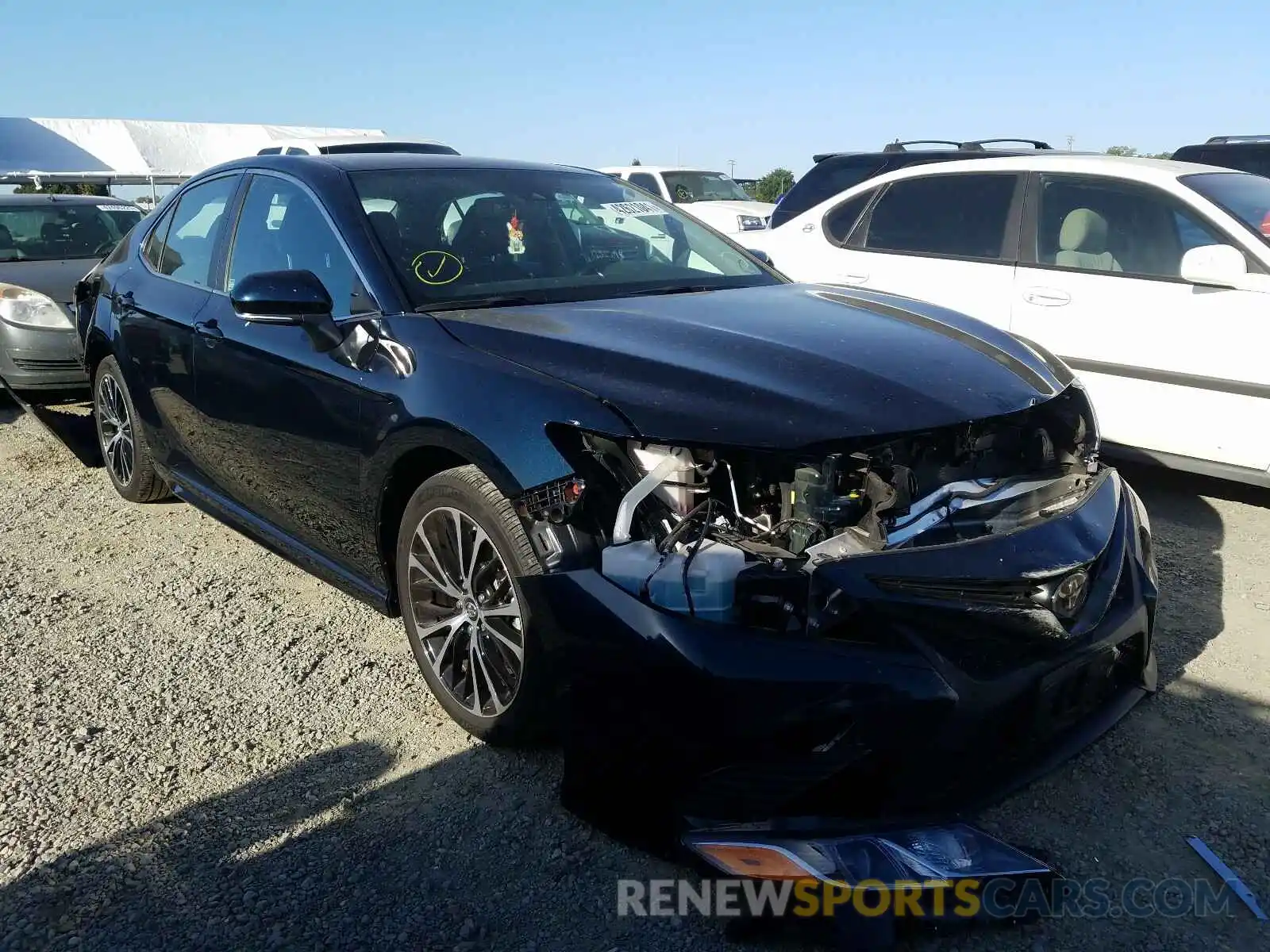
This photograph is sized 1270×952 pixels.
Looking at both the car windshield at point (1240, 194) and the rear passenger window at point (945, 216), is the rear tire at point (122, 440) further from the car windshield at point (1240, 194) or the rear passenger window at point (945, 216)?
the car windshield at point (1240, 194)

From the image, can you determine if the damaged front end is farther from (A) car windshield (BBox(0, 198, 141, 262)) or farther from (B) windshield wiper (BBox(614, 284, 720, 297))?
(A) car windshield (BBox(0, 198, 141, 262))

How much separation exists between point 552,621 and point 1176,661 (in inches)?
84.0

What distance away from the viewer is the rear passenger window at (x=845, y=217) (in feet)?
20.8

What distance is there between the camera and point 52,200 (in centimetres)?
866

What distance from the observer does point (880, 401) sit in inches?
96.5

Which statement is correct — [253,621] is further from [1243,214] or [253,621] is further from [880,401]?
[1243,214]

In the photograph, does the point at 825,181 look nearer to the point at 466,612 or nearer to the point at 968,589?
the point at 466,612

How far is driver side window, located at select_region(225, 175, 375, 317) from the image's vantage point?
322 cm

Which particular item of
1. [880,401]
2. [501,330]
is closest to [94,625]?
[501,330]

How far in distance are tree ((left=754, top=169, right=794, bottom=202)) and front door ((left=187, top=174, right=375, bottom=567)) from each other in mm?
32696

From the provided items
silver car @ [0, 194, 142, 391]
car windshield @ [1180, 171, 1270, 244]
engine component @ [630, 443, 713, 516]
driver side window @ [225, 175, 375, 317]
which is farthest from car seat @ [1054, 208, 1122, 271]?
silver car @ [0, 194, 142, 391]

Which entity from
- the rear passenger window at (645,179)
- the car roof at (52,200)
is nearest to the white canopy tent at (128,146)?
the rear passenger window at (645,179)

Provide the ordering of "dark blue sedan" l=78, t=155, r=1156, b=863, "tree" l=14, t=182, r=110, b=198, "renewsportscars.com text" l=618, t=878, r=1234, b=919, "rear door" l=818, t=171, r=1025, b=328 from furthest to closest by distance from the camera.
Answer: "tree" l=14, t=182, r=110, b=198, "rear door" l=818, t=171, r=1025, b=328, "dark blue sedan" l=78, t=155, r=1156, b=863, "renewsportscars.com text" l=618, t=878, r=1234, b=919

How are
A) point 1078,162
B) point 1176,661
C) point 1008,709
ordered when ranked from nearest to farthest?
point 1008,709 → point 1176,661 → point 1078,162
